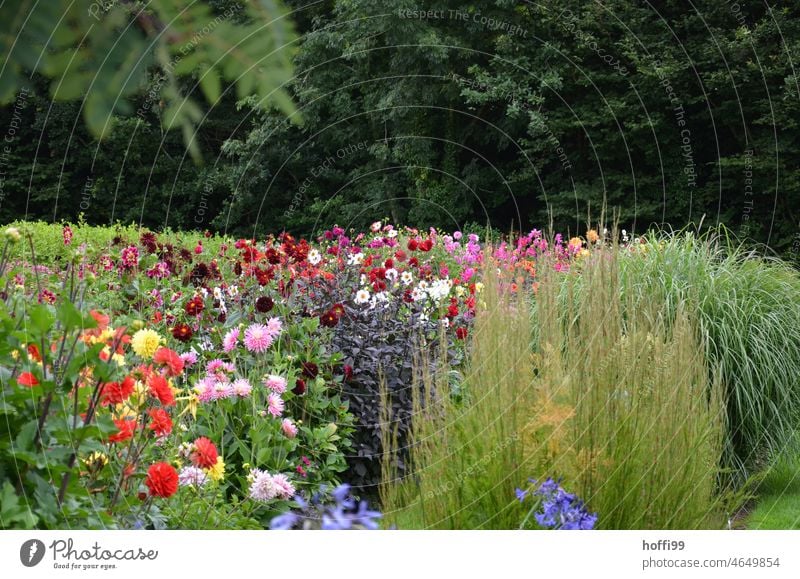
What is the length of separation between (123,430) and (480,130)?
6.30 metres

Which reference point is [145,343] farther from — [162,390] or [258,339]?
[258,339]

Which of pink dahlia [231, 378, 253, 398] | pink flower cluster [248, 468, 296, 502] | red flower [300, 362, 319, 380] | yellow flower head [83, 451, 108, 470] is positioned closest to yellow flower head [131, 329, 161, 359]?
yellow flower head [83, 451, 108, 470]

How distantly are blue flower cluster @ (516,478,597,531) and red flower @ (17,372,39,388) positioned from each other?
4.68 feet

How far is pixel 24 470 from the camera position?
1.78 meters

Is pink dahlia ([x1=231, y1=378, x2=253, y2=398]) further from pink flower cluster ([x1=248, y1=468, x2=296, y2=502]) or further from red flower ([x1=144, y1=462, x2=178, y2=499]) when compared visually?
red flower ([x1=144, y1=462, x2=178, y2=499])

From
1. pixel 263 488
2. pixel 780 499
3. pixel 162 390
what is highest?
pixel 162 390

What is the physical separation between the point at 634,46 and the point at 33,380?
6.26m

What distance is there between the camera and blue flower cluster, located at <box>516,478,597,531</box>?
2321 mm

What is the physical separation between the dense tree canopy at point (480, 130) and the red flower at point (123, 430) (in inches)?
115

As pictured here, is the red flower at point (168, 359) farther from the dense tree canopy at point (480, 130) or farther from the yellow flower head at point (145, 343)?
the dense tree canopy at point (480, 130)

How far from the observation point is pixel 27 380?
1.76m

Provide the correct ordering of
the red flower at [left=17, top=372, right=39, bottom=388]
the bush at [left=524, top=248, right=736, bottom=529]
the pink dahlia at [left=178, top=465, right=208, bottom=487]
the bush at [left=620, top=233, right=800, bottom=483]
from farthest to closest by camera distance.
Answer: the bush at [left=620, top=233, right=800, bottom=483], the bush at [left=524, top=248, right=736, bottom=529], the pink dahlia at [left=178, top=465, right=208, bottom=487], the red flower at [left=17, top=372, right=39, bottom=388]

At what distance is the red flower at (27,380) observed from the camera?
175 centimetres

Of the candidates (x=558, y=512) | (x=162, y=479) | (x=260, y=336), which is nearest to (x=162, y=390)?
(x=162, y=479)
